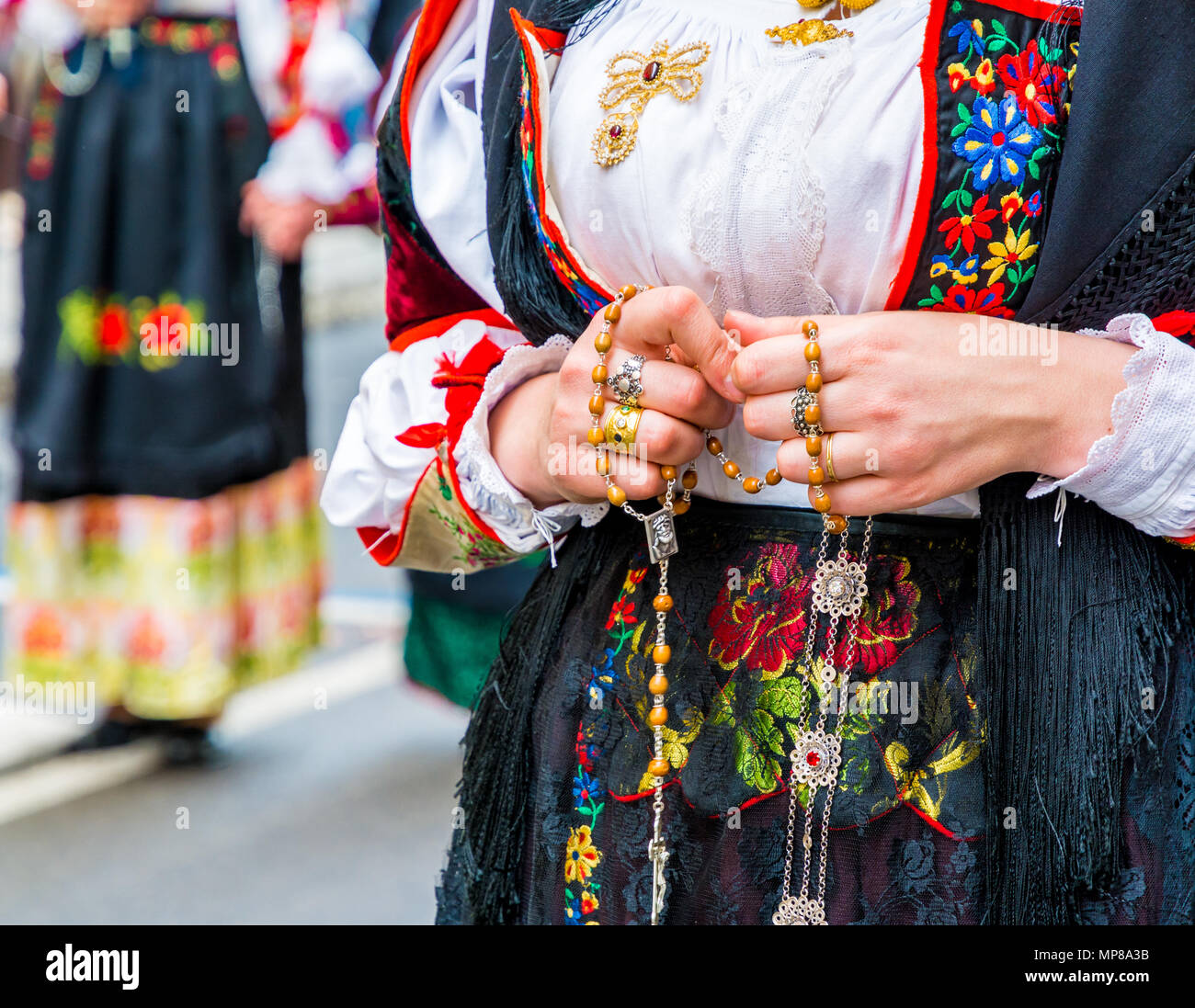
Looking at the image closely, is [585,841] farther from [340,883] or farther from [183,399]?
[183,399]

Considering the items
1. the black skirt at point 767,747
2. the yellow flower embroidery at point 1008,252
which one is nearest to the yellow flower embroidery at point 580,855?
the black skirt at point 767,747

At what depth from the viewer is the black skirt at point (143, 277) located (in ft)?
7.77

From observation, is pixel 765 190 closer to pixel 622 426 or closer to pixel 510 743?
pixel 622 426

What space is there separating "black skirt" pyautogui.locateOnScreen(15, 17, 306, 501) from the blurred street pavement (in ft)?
0.53

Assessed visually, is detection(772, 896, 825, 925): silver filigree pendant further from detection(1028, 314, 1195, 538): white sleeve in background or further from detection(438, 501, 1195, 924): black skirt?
detection(1028, 314, 1195, 538): white sleeve in background

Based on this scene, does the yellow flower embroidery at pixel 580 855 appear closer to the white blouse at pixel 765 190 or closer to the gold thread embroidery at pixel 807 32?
the white blouse at pixel 765 190

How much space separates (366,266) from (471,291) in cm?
801

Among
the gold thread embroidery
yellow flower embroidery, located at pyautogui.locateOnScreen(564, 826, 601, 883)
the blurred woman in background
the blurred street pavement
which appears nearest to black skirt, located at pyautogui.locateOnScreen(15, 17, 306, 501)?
the blurred woman in background

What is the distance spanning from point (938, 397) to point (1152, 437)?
0.13 metres

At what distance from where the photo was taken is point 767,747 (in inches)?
31.3

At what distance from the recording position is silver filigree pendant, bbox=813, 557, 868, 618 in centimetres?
78

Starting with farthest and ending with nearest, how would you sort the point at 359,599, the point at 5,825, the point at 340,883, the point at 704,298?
the point at 359,599 < the point at 5,825 < the point at 340,883 < the point at 704,298
